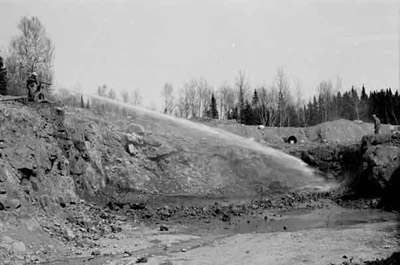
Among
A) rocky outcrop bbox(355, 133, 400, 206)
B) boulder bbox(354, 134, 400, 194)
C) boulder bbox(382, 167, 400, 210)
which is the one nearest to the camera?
boulder bbox(382, 167, 400, 210)

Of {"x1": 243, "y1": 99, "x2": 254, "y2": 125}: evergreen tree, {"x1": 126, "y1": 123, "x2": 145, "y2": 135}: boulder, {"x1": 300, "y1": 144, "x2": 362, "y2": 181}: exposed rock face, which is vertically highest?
{"x1": 243, "y1": 99, "x2": 254, "y2": 125}: evergreen tree

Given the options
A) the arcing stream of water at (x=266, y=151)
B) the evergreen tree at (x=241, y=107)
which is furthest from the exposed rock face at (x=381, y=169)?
the evergreen tree at (x=241, y=107)

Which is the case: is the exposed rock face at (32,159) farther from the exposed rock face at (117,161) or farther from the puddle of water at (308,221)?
the puddle of water at (308,221)

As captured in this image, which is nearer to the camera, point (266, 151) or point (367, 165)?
point (367, 165)

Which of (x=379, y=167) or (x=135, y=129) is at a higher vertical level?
(x=135, y=129)

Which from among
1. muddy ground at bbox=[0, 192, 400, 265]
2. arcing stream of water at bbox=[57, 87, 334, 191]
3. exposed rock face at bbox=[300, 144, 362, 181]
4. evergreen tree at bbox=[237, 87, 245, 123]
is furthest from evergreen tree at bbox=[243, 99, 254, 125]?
muddy ground at bbox=[0, 192, 400, 265]

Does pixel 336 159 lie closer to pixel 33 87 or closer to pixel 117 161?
pixel 117 161

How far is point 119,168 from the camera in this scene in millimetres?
24719

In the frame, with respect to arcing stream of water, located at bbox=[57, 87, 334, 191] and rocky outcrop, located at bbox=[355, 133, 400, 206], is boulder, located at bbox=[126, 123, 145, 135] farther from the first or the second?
rocky outcrop, located at bbox=[355, 133, 400, 206]

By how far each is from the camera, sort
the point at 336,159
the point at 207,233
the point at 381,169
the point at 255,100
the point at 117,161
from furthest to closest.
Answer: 1. the point at 255,100
2. the point at 336,159
3. the point at 117,161
4. the point at 381,169
5. the point at 207,233

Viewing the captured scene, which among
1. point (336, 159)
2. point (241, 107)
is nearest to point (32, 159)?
point (336, 159)

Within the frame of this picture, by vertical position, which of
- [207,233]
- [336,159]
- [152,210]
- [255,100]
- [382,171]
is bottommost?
[207,233]

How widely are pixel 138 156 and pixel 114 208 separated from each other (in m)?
5.97

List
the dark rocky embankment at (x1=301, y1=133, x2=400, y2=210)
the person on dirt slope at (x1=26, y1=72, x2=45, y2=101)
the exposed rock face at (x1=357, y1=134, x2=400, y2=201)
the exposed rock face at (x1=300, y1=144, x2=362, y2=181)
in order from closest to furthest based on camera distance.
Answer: the person on dirt slope at (x1=26, y1=72, x2=45, y2=101) < the dark rocky embankment at (x1=301, y1=133, x2=400, y2=210) < the exposed rock face at (x1=357, y1=134, x2=400, y2=201) < the exposed rock face at (x1=300, y1=144, x2=362, y2=181)
